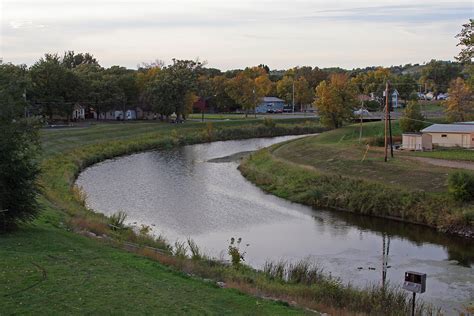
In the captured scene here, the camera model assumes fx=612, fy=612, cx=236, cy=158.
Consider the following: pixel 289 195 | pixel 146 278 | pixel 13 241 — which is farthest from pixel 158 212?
pixel 146 278

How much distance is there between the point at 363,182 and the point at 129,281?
23.8 metres

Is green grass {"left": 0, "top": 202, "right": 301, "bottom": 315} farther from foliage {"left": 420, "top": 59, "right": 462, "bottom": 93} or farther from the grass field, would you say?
foliage {"left": 420, "top": 59, "right": 462, "bottom": 93}

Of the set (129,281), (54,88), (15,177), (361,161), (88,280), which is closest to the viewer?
(88,280)

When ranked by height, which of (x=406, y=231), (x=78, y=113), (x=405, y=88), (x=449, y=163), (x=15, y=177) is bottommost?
(x=406, y=231)

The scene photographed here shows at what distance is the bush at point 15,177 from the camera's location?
20766 mm

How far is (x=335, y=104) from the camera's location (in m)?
70.8

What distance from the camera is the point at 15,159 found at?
69.7 feet

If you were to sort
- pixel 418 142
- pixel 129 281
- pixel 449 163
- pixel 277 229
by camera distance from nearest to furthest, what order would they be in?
1. pixel 129 281
2. pixel 277 229
3. pixel 449 163
4. pixel 418 142

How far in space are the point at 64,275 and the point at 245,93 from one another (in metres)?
87.4

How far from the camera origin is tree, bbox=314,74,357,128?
229 ft

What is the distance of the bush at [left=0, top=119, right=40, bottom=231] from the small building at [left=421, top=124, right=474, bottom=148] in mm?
36967

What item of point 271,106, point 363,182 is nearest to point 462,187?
point 363,182

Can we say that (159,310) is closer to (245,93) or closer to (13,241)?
Result: (13,241)

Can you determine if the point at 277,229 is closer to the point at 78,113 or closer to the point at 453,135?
the point at 453,135
